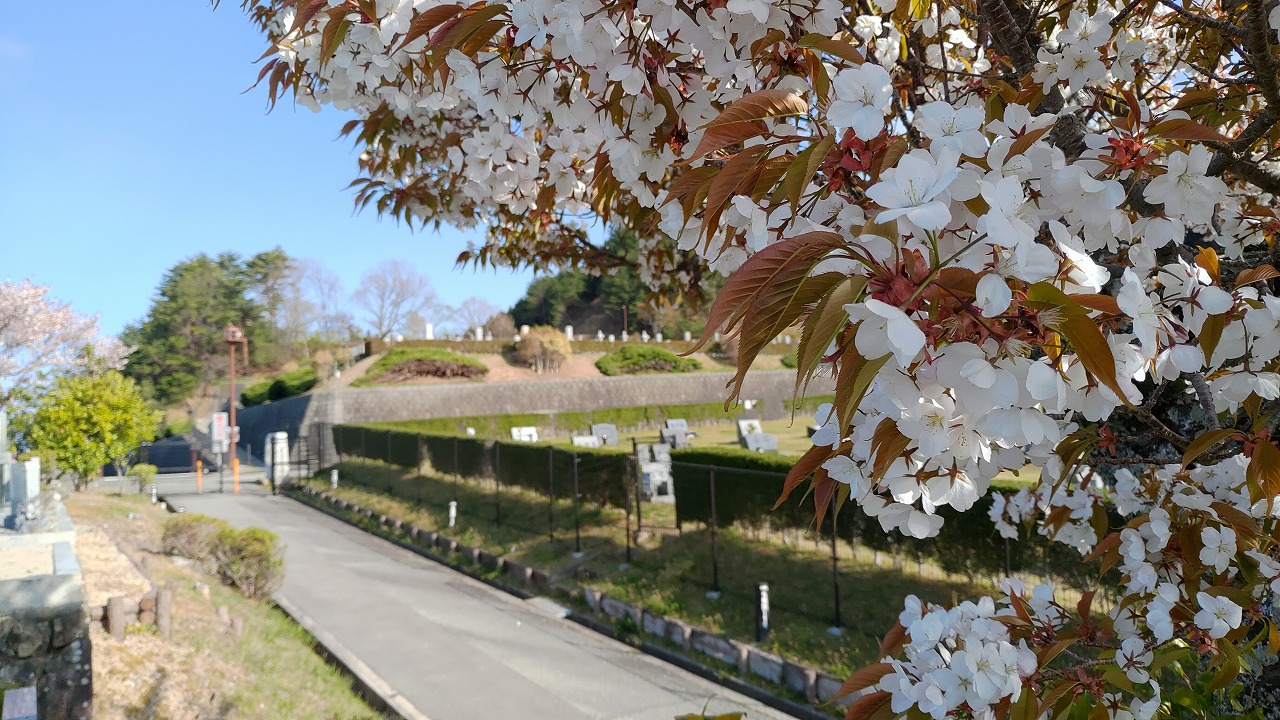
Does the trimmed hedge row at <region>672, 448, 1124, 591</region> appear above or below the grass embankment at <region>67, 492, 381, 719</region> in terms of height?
above

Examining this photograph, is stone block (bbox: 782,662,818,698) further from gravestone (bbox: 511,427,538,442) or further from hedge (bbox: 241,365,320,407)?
hedge (bbox: 241,365,320,407)

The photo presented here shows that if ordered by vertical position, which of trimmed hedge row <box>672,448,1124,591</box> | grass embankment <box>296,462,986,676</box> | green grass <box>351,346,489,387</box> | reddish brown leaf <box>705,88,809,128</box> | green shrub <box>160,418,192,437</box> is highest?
green grass <box>351,346,489,387</box>

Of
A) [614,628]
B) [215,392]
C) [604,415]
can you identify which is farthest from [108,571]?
[215,392]

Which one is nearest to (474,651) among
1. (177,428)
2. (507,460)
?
(507,460)

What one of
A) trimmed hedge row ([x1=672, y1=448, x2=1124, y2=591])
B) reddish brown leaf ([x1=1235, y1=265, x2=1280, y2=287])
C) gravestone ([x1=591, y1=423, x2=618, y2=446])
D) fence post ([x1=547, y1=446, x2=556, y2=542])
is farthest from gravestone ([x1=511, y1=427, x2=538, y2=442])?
reddish brown leaf ([x1=1235, y1=265, x2=1280, y2=287])

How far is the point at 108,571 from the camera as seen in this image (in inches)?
283

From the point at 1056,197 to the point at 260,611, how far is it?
914 cm

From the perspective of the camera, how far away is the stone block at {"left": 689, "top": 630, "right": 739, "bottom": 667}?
6.86 metres

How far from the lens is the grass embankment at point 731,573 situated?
6.93m

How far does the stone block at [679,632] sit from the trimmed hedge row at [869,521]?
1.68 meters

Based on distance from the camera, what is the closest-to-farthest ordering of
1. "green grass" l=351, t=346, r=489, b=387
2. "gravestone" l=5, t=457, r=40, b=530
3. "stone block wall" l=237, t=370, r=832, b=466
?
"gravestone" l=5, t=457, r=40, b=530 < "stone block wall" l=237, t=370, r=832, b=466 < "green grass" l=351, t=346, r=489, b=387

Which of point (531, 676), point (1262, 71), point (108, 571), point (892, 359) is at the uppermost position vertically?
point (1262, 71)

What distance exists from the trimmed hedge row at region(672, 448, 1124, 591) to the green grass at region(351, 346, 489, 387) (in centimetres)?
2222

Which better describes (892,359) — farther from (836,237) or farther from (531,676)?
(531,676)
